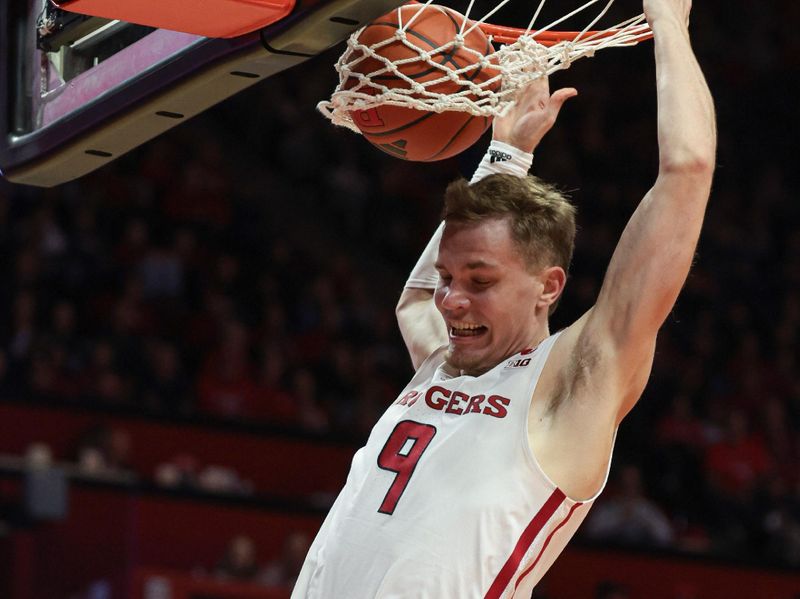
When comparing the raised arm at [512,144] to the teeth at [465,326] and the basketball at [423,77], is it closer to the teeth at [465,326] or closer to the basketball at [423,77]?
the basketball at [423,77]

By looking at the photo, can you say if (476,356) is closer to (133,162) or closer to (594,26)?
(594,26)

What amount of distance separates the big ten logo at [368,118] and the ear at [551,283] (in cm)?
56

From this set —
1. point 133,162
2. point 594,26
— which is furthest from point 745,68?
point 594,26

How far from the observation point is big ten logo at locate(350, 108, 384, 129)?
11.0 feet

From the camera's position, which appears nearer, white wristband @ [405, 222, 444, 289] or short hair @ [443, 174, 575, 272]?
short hair @ [443, 174, 575, 272]

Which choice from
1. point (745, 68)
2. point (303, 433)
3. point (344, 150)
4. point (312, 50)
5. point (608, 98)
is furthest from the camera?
point (745, 68)

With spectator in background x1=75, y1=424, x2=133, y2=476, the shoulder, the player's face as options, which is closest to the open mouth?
the player's face

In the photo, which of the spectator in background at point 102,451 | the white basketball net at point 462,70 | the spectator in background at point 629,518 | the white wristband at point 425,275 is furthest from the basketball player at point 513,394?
the spectator in background at point 629,518

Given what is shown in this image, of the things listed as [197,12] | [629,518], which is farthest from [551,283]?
[629,518]

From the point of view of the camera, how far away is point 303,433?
840 cm

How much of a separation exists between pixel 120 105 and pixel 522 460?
4.15 feet

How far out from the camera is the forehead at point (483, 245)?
10.4 feet

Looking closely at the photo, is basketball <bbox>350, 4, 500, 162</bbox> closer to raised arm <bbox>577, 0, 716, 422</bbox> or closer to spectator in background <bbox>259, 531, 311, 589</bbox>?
raised arm <bbox>577, 0, 716, 422</bbox>

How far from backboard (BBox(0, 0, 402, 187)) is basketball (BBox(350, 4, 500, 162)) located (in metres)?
0.33
